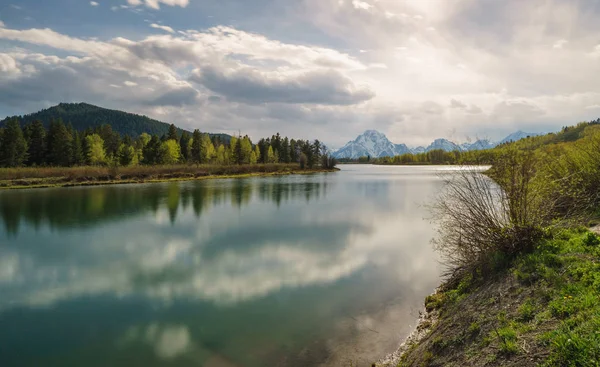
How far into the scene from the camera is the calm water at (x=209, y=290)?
8852 millimetres

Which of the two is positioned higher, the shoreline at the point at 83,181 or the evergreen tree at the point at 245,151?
the evergreen tree at the point at 245,151

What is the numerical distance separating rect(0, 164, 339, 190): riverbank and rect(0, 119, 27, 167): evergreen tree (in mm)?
16315

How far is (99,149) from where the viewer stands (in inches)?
3270

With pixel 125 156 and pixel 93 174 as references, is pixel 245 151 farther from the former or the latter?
pixel 93 174

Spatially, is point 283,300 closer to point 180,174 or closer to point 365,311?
point 365,311

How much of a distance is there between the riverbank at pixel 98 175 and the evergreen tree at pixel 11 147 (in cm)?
1632

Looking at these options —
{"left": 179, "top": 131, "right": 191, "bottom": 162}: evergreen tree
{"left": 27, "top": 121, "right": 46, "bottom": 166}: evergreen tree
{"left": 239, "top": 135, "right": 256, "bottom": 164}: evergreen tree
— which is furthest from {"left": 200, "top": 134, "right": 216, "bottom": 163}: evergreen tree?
{"left": 27, "top": 121, "right": 46, "bottom": 166}: evergreen tree

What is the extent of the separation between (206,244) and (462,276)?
1344cm

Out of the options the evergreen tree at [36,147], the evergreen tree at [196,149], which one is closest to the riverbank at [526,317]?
the evergreen tree at [36,147]

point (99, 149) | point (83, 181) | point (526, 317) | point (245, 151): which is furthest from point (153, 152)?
point (526, 317)

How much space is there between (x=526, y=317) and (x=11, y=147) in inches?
3541

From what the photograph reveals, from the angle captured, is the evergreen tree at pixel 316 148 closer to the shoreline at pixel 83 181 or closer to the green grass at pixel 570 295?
the shoreline at pixel 83 181

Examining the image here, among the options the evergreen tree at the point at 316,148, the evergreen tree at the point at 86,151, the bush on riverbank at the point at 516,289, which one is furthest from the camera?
the evergreen tree at the point at 316,148

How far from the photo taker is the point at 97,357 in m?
8.52
